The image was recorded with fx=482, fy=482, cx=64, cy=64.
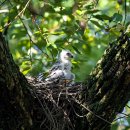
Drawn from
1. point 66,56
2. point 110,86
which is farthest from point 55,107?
point 66,56

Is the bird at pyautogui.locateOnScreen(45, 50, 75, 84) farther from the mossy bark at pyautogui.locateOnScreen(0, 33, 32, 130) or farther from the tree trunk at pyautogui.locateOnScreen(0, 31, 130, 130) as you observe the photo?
the mossy bark at pyautogui.locateOnScreen(0, 33, 32, 130)

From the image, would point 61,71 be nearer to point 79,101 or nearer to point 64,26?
point 64,26

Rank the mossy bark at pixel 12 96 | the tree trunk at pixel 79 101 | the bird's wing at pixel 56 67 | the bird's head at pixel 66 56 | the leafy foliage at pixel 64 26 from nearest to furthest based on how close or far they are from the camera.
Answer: the mossy bark at pixel 12 96 < the tree trunk at pixel 79 101 < the leafy foliage at pixel 64 26 < the bird's wing at pixel 56 67 < the bird's head at pixel 66 56

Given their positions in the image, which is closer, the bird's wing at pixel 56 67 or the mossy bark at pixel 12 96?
the mossy bark at pixel 12 96

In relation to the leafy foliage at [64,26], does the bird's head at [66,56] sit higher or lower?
lower

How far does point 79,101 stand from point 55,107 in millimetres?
247

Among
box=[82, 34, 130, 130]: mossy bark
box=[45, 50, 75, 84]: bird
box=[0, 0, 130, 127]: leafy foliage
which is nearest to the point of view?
box=[82, 34, 130, 130]: mossy bark

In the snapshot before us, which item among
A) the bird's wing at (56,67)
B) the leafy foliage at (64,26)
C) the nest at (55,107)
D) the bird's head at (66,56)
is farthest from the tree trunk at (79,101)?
the bird's head at (66,56)

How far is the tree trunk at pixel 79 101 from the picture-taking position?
4348 millimetres

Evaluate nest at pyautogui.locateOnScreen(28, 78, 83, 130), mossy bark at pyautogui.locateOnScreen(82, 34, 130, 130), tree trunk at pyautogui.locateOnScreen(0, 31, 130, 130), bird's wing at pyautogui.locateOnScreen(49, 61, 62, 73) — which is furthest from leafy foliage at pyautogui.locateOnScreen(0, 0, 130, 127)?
nest at pyautogui.locateOnScreen(28, 78, 83, 130)

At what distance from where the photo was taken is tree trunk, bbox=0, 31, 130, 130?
171 inches

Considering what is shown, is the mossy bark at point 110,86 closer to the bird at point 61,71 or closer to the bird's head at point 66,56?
the bird at point 61,71

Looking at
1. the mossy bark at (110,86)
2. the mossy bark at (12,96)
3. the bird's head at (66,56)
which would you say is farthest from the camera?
the bird's head at (66,56)

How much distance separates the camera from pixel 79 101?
4.80 metres
